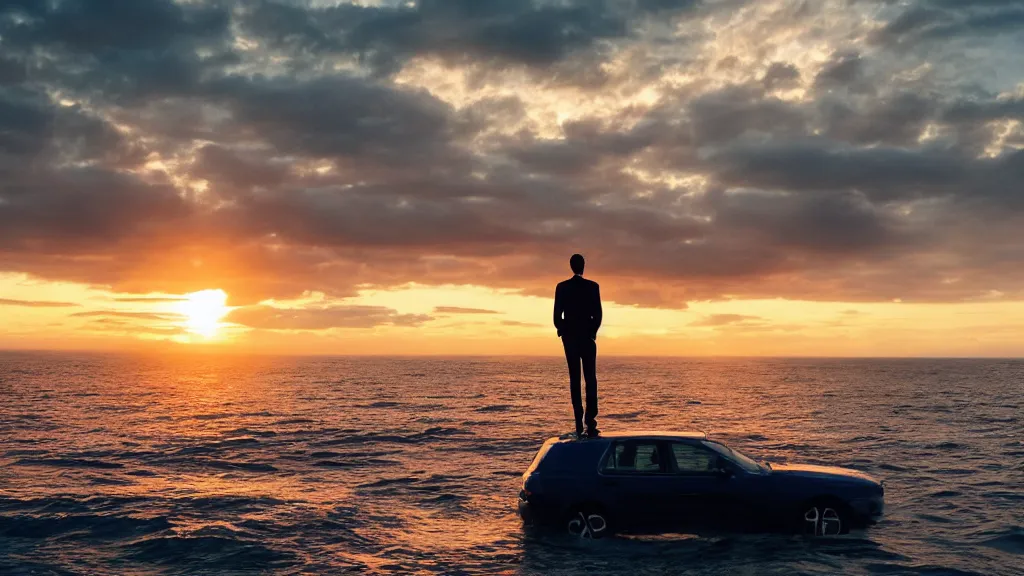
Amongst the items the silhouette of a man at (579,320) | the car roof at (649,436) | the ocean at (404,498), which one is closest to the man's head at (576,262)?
the silhouette of a man at (579,320)

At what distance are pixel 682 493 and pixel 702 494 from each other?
11.8 inches

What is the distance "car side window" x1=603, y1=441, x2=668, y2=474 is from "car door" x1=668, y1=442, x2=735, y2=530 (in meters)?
0.32

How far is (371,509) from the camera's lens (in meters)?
16.4

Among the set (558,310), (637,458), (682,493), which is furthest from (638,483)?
(558,310)

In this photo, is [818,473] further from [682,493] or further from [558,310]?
[558,310]

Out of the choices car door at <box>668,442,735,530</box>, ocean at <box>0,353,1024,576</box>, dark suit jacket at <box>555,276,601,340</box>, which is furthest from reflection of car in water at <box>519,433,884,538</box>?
dark suit jacket at <box>555,276,601,340</box>

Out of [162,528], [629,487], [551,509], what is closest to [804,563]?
[629,487]

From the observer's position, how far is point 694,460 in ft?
39.2

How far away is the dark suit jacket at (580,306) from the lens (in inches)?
510

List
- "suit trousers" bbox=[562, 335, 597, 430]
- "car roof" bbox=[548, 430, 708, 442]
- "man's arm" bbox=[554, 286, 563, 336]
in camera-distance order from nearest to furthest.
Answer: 1. "car roof" bbox=[548, 430, 708, 442]
2. "suit trousers" bbox=[562, 335, 597, 430]
3. "man's arm" bbox=[554, 286, 563, 336]

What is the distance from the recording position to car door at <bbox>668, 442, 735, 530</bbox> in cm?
1175

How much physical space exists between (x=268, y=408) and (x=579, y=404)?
138 feet

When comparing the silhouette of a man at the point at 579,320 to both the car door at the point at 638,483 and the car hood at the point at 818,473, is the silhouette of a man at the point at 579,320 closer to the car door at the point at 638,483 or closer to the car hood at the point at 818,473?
the car door at the point at 638,483

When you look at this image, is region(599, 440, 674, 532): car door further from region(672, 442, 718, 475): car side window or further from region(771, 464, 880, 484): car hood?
region(771, 464, 880, 484): car hood
